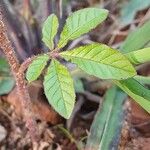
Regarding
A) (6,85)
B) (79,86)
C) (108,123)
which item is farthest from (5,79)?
(108,123)

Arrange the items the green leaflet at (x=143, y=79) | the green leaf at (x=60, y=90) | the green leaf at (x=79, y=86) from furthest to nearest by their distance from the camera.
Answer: the green leaf at (x=79, y=86) → the green leaflet at (x=143, y=79) → the green leaf at (x=60, y=90)

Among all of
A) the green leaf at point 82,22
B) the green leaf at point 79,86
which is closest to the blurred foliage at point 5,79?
the green leaf at point 79,86

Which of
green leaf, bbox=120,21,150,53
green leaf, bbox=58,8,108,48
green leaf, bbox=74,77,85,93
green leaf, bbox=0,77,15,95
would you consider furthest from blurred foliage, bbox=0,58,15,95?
green leaf, bbox=58,8,108,48

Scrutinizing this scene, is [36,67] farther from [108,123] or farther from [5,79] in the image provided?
[5,79]

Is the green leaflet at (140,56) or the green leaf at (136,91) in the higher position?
the green leaflet at (140,56)

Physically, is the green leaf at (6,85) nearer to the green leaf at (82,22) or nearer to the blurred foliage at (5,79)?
the blurred foliage at (5,79)

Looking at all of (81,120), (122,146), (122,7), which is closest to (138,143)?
(122,146)
